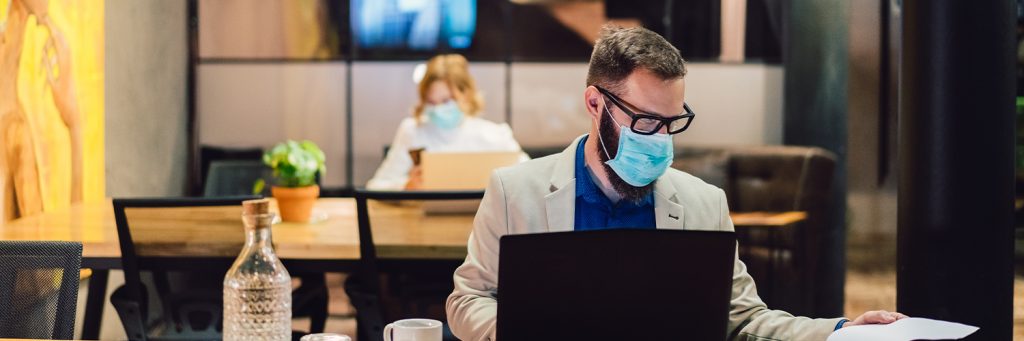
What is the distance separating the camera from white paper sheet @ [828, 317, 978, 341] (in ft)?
4.91

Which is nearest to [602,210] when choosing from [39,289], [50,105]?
[39,289]

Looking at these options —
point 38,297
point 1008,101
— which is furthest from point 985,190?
point 38,297

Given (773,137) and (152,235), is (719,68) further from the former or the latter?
(152,235)

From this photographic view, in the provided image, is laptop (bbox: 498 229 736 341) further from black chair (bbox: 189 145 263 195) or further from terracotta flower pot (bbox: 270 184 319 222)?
black chair (bbox: 189 145 263 195)

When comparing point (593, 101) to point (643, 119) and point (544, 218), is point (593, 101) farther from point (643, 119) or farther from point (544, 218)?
point (544, 218)

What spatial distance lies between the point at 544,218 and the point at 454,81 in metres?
3.19

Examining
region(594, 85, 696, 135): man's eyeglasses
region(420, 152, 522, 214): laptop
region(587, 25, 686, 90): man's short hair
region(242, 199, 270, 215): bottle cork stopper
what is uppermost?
region(587, 25, 686, 90): man's short hair

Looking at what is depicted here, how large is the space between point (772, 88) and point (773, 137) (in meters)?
0.29

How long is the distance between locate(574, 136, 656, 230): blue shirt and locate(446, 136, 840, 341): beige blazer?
26 mm

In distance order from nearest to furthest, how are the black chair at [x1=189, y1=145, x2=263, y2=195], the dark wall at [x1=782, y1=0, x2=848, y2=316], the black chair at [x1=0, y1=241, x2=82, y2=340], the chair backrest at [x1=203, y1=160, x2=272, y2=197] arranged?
the black chair at [x1=0, y1=241, x2=82, y2=340] → the chair backrest at [x1=203, y1=160, x2=272, y2=197] → the dark wall at [x1=782, y1=0, x2=848, y2=316] → the black chair at [x1=189, y1=145, x2=263, y2=195]

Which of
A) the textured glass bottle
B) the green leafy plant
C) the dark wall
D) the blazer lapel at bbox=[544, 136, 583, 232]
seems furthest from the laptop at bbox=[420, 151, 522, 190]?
the dark wall

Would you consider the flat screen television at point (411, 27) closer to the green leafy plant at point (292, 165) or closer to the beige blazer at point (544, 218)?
the green leafy plant at point (292, 165)

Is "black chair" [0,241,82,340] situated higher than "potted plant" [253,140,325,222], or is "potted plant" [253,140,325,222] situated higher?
"potted plant" [253,140,325,222]

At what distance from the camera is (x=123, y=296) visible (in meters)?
3.18
